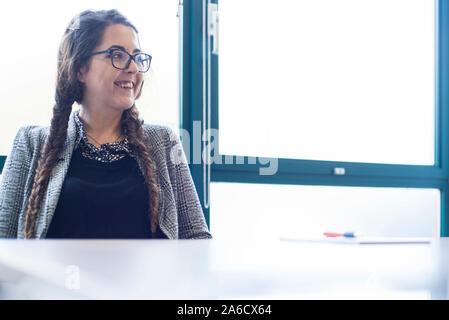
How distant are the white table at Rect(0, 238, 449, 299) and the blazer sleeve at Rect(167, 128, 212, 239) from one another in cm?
121

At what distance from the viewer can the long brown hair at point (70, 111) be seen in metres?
1.59

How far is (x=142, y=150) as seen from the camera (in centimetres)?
166

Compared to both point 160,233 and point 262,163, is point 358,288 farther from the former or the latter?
point 262,163

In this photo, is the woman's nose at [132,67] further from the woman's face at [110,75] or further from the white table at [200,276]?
the white table at [200,276]

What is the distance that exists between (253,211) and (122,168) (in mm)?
898

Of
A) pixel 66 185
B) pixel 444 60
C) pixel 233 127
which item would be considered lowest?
pixel 66 185

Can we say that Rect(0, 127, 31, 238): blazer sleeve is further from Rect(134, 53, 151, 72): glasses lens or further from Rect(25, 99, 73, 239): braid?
Rect(134, 53, 151, 72): glasses lens

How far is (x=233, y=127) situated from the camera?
2.33 m

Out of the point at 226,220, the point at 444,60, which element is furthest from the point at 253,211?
the point at 444,60

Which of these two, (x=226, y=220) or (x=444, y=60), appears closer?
(x=226, y=220)

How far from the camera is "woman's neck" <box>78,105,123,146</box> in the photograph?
5.71 feet

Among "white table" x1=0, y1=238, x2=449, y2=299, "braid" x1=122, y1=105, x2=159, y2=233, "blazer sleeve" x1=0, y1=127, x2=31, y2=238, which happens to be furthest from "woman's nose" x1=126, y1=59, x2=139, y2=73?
"white table" x1=0, y1=238, x2=449, y2=299

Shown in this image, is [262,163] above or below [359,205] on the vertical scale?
above
